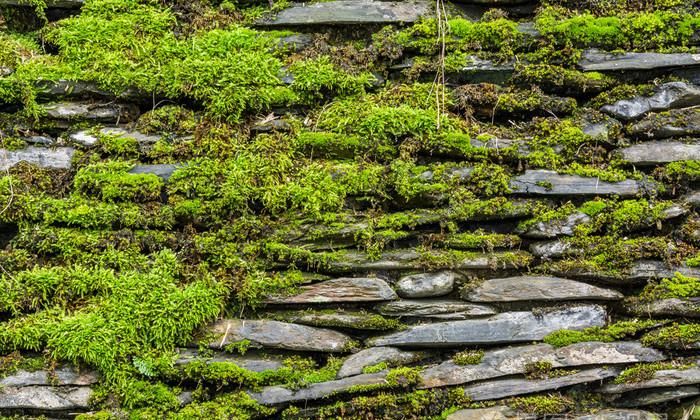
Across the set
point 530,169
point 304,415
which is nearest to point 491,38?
point 530,169

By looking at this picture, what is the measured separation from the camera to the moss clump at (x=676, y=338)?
4.80 metres

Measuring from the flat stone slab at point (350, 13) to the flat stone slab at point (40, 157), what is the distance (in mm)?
2119

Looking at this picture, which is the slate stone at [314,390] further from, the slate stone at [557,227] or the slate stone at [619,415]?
the slate stone at [557,227]

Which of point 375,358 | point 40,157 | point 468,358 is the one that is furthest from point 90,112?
point 468,358

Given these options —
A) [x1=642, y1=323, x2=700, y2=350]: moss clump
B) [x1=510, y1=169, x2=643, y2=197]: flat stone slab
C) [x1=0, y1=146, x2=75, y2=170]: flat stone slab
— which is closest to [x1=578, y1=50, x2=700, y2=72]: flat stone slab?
[x1=510, y1=169, x2=643, y2=197]: flat stone slab

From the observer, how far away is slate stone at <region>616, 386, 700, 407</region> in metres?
4.73

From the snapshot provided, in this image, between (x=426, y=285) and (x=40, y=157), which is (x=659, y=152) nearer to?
(x=426, y=285)

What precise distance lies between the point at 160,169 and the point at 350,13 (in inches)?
89.2

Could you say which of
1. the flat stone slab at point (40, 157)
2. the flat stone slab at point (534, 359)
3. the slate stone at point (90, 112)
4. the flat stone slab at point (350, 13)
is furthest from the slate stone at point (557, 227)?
the flat stone slab at point (40, 157)

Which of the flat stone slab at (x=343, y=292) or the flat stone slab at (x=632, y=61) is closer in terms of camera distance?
the flat stone slab at (x=343, y=292)

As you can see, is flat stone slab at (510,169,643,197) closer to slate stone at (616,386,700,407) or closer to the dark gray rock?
slate stone at (616,386,700,407)

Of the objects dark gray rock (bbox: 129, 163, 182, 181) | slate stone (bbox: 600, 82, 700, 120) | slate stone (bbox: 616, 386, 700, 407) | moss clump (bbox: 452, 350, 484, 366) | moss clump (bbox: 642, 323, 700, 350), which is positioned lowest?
slate stone (bbox: 616, 386, 700, 407)

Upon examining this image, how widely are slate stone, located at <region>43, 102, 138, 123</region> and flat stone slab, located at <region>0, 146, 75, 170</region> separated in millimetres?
313

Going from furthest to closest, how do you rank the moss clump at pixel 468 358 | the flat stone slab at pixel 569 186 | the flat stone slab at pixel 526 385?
the flat stone slab at pixel 569 186
the moss clump at pixel 468 358
the flat stone slab at pixel 526 385
